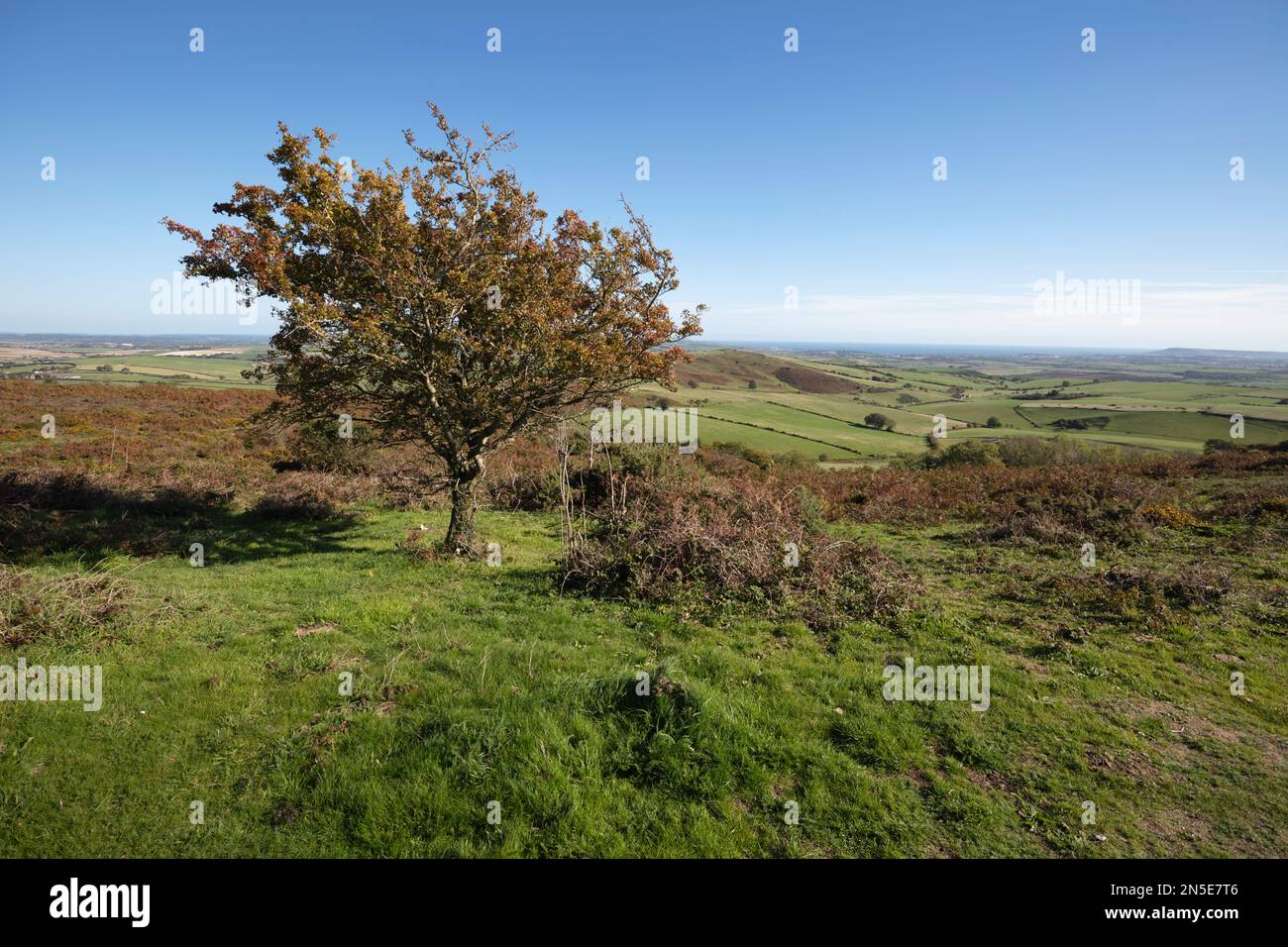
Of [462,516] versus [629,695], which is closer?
[629,695]

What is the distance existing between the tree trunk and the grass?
13.3 ft

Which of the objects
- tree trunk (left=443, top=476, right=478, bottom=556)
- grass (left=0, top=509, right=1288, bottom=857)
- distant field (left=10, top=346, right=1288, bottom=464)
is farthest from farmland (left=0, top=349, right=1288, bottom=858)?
distant field (left=10, top=346, right=1288, bottom=464)

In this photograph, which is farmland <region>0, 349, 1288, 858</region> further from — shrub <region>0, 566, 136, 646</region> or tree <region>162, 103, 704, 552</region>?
tree <region>162, 103, 704, 552</region>

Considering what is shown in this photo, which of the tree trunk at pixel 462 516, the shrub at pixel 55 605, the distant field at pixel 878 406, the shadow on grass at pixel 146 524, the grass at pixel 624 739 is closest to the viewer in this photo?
the grass at pixel 624 739

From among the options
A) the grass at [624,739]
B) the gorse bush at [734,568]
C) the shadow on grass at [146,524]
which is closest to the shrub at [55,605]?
the grass at [624,739]

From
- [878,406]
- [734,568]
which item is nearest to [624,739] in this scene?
[734,568]

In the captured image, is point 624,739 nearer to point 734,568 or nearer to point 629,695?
point 629,695

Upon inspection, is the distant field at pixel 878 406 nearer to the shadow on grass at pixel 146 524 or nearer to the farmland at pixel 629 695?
the shadow on grass at pixel 146 524

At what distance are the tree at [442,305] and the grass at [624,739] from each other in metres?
5.25

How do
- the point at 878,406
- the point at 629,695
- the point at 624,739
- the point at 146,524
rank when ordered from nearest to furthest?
the point at 624,739 → the point at 629,695 → the point at 146,524 → the point at 878,406

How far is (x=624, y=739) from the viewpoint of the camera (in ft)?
18.7

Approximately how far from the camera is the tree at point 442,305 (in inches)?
411

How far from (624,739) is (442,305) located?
393 inches
